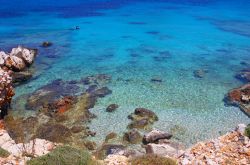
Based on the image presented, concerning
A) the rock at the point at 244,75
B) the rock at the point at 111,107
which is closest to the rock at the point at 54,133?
the rock at the point at 111,107

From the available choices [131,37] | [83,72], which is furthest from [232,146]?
[131,37]

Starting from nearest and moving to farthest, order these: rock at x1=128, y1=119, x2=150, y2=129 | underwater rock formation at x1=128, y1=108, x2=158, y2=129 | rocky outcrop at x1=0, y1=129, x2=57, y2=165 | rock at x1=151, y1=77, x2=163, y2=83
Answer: rocky outcrop at x1=0, y1=129, x2=57, y2=165 < rock at x1=128, y1=119, x2=150, y2=129 < underwater rock formation at x1=128, y1=108, x2=158, y2=129 < rock at x1=151, y1=77, x2=163, y2=83

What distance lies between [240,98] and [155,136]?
13.1m

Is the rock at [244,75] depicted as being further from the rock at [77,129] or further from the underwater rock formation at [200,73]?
the rock at [77,129]

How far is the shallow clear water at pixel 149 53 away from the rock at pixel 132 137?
1.29m

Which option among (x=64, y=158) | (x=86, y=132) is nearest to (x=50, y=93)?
(x=86, y=132)

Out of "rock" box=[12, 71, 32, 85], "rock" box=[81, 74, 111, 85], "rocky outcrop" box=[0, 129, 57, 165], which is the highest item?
"rocky outcrop" box=[0, 129, 57, 165]

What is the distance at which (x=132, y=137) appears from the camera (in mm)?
28531

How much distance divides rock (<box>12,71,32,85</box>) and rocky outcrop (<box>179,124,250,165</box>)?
29338mm

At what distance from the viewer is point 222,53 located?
2232 inches

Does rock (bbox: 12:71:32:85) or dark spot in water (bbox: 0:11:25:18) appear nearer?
rock (bbox: 12:71:32:85)

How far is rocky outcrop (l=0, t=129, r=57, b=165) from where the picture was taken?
17.0 meters

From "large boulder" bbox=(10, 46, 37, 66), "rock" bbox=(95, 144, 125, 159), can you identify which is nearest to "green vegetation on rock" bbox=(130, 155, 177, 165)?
"rock" bbox=(95, 144, 125, 159)

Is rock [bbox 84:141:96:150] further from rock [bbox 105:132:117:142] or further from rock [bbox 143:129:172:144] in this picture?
rock [bbox 143:129:172:144]
